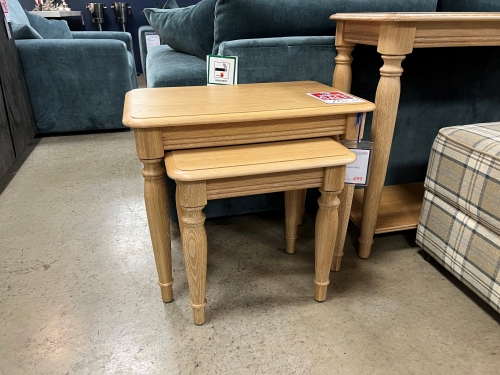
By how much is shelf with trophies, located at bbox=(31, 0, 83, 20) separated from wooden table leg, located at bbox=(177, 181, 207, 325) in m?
3.95

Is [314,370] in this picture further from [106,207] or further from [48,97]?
[48,97]

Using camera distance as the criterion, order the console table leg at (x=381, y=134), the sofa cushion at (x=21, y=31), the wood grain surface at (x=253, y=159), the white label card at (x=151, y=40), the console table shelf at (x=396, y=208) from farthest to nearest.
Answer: the white label card at (x=151, y=40)
the sofa cushion at (x=21, y=31)
the console table shelf at (x=396, y=208)
the console table leg at (x=381, y=134)
the wood grain surface at (x=253, y=159)

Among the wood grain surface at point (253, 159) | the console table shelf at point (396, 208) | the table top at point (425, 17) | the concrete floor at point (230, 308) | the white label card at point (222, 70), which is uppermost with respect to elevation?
the table top at point (425, 17)

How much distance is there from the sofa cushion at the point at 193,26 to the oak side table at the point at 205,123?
1.44 feet

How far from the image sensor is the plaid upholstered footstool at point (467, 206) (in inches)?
37.3

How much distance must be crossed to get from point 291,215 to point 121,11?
13.8 feet

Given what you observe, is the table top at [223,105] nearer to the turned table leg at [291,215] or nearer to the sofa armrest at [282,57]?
the sofa armrest at [282,57]

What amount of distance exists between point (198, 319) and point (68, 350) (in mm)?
324

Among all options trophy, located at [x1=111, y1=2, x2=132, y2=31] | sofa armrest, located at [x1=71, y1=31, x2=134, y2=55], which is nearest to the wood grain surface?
sofa armrest, located at [x1=71, y1=31, x2=134, y2=55]

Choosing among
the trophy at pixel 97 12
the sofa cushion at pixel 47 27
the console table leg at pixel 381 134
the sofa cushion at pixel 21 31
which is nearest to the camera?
the console table leg at pixel 381 134

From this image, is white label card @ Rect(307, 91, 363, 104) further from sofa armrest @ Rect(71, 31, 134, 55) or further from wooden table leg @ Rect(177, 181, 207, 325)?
sofa armrest @ Rect(71, 31, 134, 55)

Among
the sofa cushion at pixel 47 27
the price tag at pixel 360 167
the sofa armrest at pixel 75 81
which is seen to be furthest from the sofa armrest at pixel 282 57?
the sofa cushion at pixel 47 27

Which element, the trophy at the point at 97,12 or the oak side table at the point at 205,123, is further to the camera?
the trophy at the point at 97,12

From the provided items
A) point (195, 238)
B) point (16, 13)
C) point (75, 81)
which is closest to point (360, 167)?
point (195, 238)
